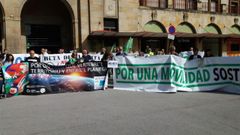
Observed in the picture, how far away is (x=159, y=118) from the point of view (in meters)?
8.41

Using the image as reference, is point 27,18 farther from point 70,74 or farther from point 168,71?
point 168,71

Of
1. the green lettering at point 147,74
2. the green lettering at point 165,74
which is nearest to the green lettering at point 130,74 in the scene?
the green lettering at point 147,74

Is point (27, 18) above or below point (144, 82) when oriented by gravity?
above

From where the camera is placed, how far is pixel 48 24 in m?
31.1

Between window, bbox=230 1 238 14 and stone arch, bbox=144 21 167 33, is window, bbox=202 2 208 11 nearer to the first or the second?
window, bbox=230 1 238 14

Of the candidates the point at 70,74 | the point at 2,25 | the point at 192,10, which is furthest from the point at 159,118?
the point at 192,10

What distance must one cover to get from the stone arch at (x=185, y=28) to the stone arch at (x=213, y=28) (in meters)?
2.34

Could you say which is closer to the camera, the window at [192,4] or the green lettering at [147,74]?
the green lettering at [147,74]

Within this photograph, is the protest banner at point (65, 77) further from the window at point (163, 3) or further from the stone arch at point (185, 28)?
the stone arch at point (185, 28)

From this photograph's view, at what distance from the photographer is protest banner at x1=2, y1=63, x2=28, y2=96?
13.0 meters

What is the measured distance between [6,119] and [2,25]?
19.7 m

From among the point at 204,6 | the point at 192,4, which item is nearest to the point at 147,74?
the point at 192,4

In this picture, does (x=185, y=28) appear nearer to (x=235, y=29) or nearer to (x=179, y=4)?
(x=179, y=4)

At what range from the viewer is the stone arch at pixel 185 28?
3722cm
